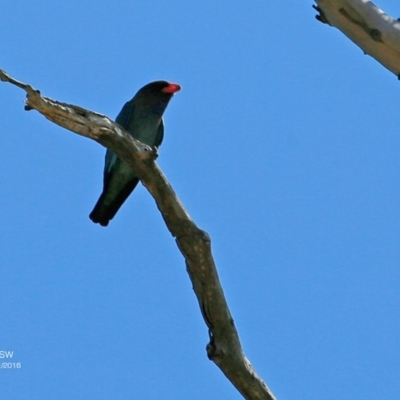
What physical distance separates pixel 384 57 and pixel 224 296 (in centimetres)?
157

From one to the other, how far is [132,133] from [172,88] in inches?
32.5

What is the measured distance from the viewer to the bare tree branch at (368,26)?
186 inches

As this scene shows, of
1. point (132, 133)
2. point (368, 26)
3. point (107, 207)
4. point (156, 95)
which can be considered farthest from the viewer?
point (156, 95)

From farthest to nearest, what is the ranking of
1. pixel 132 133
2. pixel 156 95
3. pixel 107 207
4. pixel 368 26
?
pixel 156 95 < pixel 132 133 < pixel 107 207 < pixel 368 26

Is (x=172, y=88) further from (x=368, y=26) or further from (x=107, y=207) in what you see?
(x=368, y=26)

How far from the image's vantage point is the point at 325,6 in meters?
5.00

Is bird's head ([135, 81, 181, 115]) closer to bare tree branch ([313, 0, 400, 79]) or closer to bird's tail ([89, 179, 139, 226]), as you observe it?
bird's tail ([89, 179, 139, 226])

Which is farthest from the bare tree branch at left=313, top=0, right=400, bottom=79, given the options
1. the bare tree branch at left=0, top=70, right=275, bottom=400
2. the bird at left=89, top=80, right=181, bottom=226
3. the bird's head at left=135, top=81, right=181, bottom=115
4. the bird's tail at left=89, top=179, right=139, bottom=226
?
the bird's head at left=135, top=81, right=181, bottom=115

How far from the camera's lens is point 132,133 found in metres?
8.99

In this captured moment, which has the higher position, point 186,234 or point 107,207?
point 107,207

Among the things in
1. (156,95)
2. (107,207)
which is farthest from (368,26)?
(156,95)

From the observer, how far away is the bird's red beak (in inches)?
372

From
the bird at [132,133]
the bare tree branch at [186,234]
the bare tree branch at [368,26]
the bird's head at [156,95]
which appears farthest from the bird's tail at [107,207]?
the bare tree branch at [368,26]

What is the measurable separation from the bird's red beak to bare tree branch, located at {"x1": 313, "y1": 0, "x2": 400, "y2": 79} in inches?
177
